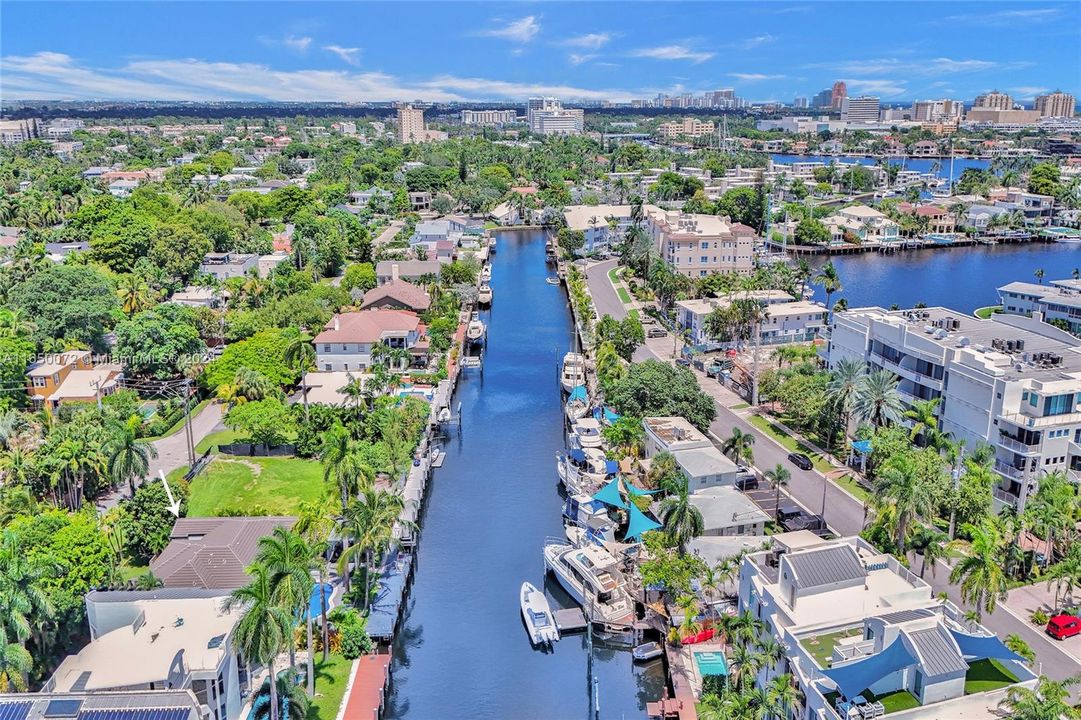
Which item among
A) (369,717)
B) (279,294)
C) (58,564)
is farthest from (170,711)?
(279,294)

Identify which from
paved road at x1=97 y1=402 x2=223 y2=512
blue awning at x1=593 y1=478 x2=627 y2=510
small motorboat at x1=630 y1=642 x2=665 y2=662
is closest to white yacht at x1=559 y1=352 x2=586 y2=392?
blue awning at x1=593 y1=478 x2=627 y2=510

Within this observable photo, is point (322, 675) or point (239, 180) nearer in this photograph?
point (322, 675)

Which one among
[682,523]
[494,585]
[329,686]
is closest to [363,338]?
[494,585]

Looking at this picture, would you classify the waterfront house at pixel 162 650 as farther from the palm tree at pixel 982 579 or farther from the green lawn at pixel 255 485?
the palm tree at pixel 982 579

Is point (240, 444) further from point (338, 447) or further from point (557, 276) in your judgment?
point (557, 276)

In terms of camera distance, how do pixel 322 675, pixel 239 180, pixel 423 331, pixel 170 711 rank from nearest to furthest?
1. pixel 170 711
2. pixel 322 675
3. pixel 423 331
4. pixel 239 180

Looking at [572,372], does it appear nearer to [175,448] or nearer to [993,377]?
[175,448]
